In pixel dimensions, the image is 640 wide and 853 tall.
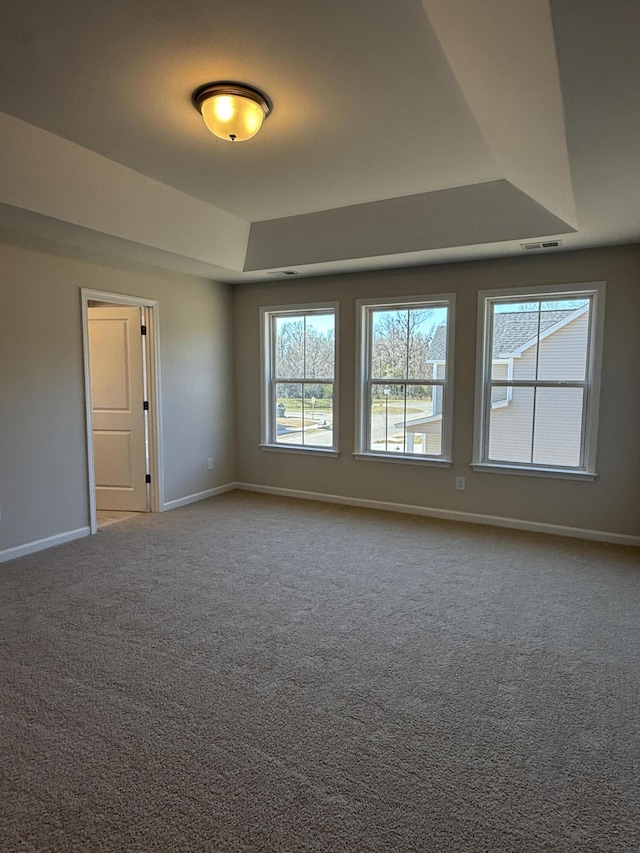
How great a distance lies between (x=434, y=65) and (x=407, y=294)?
2.77 m

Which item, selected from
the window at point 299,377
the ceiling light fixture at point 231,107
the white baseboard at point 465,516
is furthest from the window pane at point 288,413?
the ceiling light fixture at point 231,107

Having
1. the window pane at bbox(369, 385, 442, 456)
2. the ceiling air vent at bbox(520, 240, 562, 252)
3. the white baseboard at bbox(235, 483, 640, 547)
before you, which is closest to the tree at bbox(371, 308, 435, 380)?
the window pane at bbox(369, 385, 442, 456)

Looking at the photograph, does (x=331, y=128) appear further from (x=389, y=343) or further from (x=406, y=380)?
(x=406, y=380)

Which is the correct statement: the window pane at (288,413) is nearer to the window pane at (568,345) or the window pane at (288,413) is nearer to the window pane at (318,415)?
the window pane at (318,415)

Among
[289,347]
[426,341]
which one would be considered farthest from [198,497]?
[426,341]

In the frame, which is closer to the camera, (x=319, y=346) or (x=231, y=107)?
(x=231, y=107)

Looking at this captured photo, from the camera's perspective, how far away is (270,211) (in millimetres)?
4145

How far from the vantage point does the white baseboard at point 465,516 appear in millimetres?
4250

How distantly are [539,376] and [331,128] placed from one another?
9.22 feet

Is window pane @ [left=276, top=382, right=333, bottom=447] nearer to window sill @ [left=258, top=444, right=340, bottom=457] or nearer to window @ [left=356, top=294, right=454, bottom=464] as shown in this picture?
window sill @ [left=258, top=444, right=340, bottom=457]

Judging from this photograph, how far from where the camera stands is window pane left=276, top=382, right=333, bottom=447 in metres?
5.54

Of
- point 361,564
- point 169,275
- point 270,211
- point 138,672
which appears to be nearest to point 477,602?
point 361,564

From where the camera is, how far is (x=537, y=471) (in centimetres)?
446

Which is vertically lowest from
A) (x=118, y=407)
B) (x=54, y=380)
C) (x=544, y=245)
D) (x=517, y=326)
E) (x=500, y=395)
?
(x=118, y=407)
